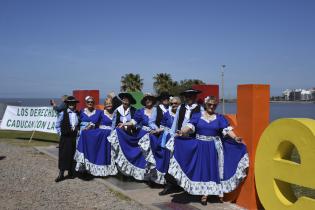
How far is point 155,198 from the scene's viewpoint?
7.12 meters

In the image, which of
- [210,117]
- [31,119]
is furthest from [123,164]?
[31,119]

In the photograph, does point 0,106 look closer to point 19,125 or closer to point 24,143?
point 19,125

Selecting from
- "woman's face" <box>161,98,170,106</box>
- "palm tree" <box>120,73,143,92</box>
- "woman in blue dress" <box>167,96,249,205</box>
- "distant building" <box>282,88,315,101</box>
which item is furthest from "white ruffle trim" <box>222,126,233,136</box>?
"distant building" <box>282,88,315,101</box>

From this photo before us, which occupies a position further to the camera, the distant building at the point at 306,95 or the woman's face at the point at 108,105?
the distant building at the point at 306,95

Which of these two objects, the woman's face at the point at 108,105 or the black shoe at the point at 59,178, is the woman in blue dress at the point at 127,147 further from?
the black shoe at the point at 59,178

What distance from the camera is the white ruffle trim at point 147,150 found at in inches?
311

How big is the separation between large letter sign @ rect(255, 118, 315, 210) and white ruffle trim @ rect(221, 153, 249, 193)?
0.97ft

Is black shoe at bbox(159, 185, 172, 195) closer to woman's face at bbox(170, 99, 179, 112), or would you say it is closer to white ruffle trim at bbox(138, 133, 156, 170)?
white ruffle trim at bbox(138, 133, 156, 170)

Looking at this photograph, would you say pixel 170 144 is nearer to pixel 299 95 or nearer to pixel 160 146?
pixel 160 146

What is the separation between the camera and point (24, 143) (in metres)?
15.6

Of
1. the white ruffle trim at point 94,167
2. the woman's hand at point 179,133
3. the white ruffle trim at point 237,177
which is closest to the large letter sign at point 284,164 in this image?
the white ruffle trim at point 237,177

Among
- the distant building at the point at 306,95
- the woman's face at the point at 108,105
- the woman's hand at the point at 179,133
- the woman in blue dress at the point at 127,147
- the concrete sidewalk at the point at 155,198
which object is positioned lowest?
the concrete sidewalk at the point at 155,198

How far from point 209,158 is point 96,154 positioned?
10.8 feet

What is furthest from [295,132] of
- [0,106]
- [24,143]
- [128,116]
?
[0,106]
